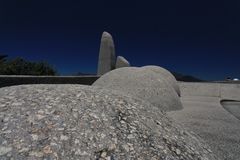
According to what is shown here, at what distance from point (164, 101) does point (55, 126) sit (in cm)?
603

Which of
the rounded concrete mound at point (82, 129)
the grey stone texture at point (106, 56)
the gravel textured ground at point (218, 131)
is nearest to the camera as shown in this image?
the rounded concrete mound at point (82, 129)

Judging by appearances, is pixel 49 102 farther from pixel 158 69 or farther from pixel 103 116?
pixel 158 69

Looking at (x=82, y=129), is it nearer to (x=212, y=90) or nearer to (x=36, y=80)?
(x=36, y=80)

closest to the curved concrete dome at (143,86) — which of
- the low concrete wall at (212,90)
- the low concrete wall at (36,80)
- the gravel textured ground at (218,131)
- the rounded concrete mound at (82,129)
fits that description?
the gravel textured ground at (218,131)

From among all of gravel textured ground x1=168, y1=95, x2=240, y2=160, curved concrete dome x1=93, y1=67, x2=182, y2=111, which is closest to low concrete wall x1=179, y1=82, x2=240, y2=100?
curved concrete dome x1=93, y1=67, x2=182, y2=111

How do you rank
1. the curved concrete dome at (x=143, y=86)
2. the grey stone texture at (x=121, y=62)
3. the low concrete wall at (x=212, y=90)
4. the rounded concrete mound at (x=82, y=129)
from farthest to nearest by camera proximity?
the grey stone texture at (x=121, y=62)
the low concrete wall at (x=212, y=90)
the curved concrete dome at (x=143, y=86)
the rounded concrete mound at (x=82, y=129)

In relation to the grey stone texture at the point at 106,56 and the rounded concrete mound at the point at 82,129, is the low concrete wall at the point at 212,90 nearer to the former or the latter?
the grey stone texture at the point at 106,56

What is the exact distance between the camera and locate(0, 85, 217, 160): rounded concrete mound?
92.4 inches

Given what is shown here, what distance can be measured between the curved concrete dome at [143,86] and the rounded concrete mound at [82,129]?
4558 mm

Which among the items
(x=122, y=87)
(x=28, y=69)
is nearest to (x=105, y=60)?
(x=28, y=69)

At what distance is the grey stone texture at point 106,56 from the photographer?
71.7 feet

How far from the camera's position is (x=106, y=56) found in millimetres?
21938

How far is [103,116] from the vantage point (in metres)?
2.80

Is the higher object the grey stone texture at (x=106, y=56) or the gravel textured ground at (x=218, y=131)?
the grey stone texture at (x=106, y=56)
